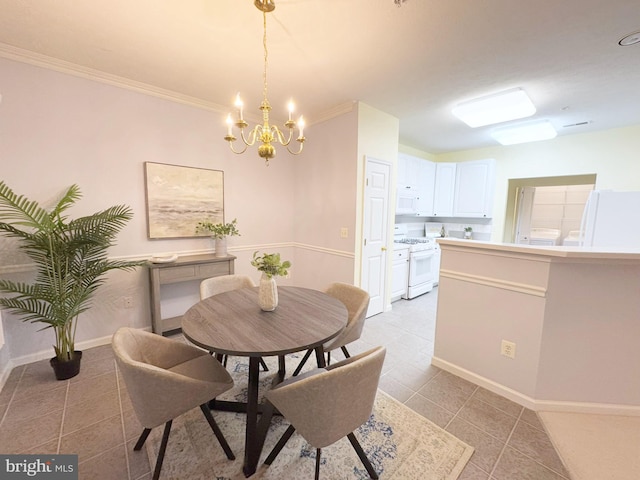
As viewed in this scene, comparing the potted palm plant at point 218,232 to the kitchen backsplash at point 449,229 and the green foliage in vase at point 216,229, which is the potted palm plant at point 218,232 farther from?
the kitchen backsplash at point 449,229

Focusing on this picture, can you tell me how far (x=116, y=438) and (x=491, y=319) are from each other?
2.68m

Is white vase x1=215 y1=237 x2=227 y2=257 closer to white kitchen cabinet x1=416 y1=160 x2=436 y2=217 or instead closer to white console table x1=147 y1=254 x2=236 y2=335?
white console table x1=147 y1=254 x2=236 y2=335

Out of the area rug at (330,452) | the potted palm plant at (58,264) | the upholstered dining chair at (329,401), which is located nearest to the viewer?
the upholstered dining chair at (329,401)

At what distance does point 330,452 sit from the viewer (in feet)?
4.89

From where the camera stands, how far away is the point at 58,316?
2.00 m

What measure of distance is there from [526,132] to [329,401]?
4360 millimetres

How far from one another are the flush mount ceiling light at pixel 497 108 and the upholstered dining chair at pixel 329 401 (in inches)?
117

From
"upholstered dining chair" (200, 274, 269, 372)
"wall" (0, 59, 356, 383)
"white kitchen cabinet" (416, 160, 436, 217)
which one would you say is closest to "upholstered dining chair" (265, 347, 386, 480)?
"upholstered dining chair" (200, 274, 269, 372)

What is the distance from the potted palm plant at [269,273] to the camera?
5.36 ft

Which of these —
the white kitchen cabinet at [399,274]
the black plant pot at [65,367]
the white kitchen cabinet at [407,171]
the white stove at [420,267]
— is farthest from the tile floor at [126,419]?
the white kitchen cabinet at [407,171]

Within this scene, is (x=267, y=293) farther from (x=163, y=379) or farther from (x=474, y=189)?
(x=474, y=189)

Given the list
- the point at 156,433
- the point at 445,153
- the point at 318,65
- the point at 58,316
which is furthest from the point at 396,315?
the point at 445,153

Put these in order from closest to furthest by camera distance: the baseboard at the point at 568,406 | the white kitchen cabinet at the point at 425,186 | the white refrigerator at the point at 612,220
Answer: the baseboard at the point at 568,406
the white refrigerator at the point at 612,220
the white kitchen cabinet at the point at 425,186

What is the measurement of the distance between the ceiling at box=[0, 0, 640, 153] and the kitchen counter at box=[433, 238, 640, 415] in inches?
59.1
